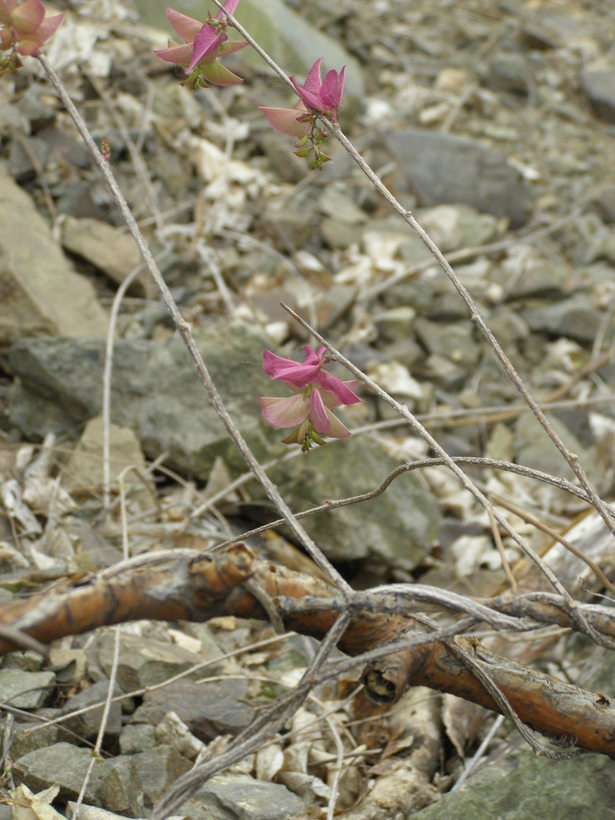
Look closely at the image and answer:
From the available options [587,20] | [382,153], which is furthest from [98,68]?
[587,20]

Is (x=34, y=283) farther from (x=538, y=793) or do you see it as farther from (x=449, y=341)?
(x=538, y=793)

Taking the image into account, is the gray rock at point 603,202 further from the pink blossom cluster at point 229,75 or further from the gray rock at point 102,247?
the pink blossom cluster at point 229,75

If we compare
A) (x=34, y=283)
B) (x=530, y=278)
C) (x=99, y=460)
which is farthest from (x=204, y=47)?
(x=530, y=278)

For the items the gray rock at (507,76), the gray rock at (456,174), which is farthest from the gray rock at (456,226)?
the gray rock at (507,76)

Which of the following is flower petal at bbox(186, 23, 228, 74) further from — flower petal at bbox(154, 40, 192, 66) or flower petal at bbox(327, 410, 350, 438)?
flower petal at bbox(327, 410, 350, 438)

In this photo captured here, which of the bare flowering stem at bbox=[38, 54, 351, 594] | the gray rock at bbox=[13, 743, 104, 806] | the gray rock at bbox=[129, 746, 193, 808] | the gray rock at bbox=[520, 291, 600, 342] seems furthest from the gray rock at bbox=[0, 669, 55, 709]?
the gray rock at bbox=[520, 291, 600, 342]

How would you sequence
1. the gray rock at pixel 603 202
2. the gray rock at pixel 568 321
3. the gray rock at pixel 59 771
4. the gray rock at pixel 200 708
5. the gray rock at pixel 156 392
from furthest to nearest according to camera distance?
the gray rock at pixel 603 202 < the gray rock at pixel 568 321 < the gray rock at pixel 156 392 < the gray rock at pixel 200 708 < the gray rock at pixel 59 771

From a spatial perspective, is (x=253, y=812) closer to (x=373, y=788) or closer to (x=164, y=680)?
(x=373, y=788)
